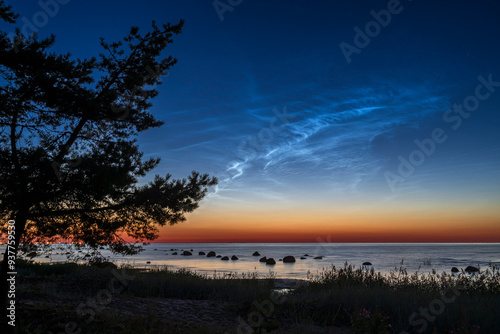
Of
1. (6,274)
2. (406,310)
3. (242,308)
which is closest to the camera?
(6,274)

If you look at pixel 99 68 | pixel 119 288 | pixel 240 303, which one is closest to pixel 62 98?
pixel 99 68

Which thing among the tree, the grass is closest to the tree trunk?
the tree

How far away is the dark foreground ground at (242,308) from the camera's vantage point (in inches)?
260

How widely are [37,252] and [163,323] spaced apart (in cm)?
506

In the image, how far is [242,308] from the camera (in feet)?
32.1

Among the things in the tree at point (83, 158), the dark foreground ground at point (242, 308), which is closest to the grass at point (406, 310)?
the dark foreground ground at point (242, 308)

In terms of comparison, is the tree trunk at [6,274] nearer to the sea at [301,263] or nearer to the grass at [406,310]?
the sea at [301,263]

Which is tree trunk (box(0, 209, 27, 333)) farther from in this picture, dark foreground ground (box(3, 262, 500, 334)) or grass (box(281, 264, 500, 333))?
grass (box(281, 264, 500, 333))

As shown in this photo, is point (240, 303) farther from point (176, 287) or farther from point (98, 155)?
point (98, 155)

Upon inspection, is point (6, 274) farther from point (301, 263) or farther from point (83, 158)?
point (301, 263)

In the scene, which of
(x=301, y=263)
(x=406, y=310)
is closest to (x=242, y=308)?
(x=406, y=310)

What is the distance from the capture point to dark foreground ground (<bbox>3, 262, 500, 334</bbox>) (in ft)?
21.6

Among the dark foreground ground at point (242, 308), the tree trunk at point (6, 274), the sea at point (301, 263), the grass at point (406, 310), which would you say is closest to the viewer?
the tree trunk at point (6, 274)

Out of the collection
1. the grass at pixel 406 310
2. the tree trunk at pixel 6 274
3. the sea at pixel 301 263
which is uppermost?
the tree trunk at pixel 6 274
